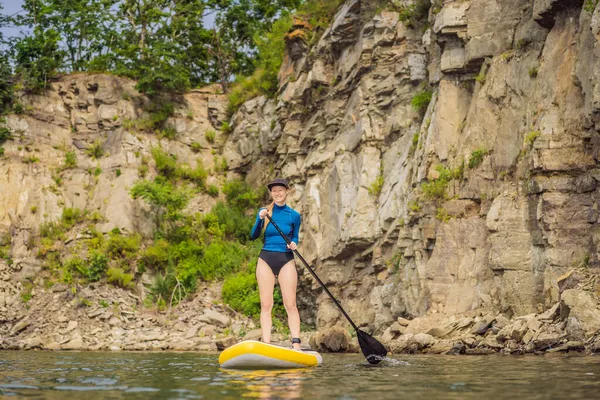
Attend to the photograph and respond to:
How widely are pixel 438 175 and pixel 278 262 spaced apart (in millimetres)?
10812

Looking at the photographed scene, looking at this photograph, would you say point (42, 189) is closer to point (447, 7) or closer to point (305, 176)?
point (305, 176)

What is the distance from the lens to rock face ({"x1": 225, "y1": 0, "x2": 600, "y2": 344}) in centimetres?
1627

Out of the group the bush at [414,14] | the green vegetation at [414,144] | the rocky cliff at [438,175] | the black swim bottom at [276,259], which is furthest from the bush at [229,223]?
the black swim bottom at [276,259]

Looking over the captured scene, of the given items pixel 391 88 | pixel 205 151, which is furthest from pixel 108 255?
pixel 391 88

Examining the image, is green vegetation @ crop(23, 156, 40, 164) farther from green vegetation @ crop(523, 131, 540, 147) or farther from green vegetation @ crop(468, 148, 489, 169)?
green vegetation @ crop(523, 131, 540, 147)

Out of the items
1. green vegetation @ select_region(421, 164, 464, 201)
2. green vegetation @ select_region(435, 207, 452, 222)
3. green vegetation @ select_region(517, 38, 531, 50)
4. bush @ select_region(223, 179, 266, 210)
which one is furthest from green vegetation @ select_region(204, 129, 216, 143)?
green vegetation @ select_region(517, 38, 531, 50)

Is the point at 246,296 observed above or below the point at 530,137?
below

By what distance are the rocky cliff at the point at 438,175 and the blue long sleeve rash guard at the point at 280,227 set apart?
577cm

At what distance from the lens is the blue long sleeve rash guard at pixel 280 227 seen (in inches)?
410

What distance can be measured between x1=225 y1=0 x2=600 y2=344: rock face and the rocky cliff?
49 millimetres

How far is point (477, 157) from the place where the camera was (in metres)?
19.2

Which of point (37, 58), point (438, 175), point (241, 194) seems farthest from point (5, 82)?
point (438, 175)

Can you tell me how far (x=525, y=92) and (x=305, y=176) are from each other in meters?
12.4

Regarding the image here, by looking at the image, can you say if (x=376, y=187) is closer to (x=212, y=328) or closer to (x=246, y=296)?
(x=246, y=296)
